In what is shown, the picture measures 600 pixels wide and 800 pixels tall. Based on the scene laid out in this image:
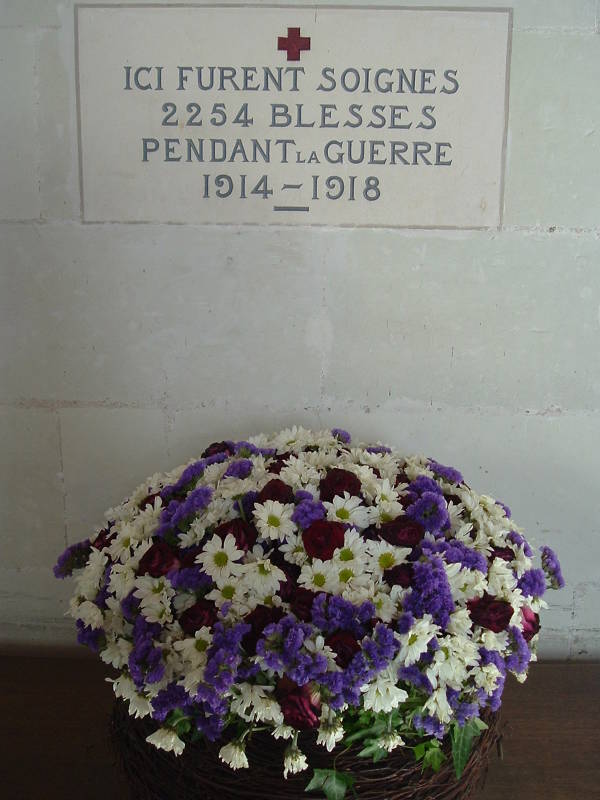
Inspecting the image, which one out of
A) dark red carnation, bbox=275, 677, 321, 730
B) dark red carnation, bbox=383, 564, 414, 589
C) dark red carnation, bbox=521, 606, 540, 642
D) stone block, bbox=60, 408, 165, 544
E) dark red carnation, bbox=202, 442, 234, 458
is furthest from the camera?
stone block, bbox=60, 408, 165, 544

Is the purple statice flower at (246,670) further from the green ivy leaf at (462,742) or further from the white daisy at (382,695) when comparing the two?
the green ivy leaf at (462,742)

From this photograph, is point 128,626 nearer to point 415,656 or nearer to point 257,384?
point 415,656

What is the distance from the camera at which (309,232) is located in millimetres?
1517

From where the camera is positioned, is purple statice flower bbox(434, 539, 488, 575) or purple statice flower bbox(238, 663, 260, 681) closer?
purple statice flower bbox(238, 663, 260, 681)

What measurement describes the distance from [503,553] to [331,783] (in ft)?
1.32

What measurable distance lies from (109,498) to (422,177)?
3.19 feet

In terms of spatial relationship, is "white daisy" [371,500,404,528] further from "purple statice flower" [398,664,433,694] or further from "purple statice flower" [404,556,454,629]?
"purple statice flower" [398,664,433,694]

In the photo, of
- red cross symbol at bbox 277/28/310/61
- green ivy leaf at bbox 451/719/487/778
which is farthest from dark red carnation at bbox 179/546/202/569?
red cross symbol at bbox 277/28/310/61

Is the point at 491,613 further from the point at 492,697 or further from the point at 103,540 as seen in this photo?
the point at 103,540

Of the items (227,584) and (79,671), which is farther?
(79,671)

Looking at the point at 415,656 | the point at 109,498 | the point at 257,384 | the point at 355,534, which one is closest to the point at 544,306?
the point at 257,384

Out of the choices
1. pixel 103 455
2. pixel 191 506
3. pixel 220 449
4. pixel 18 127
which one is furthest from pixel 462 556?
pixel 18 127

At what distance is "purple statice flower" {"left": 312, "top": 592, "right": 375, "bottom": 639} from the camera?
35.3 inches

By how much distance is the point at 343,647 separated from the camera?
2.88 feet
